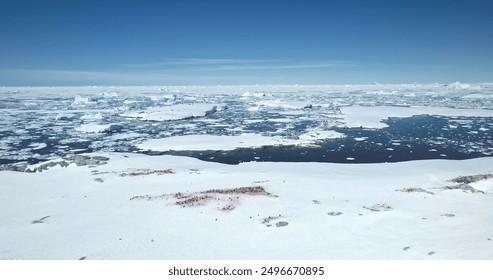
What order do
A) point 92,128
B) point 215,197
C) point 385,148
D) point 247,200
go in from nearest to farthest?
1. point 247,200
2. point 215,197
3. point 385,148
4. point 92,128

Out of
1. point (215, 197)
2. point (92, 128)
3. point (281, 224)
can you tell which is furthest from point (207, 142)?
point (281, 224)

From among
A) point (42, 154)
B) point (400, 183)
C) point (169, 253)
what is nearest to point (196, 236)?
point (169, 253)

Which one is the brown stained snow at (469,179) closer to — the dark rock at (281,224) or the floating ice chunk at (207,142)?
the dark rock at (281,224)

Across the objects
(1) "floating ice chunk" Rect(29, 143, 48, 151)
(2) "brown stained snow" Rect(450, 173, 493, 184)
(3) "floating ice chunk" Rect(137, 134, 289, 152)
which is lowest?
(1) "floating ice chunk" Rect(29, 143, 48, 151)

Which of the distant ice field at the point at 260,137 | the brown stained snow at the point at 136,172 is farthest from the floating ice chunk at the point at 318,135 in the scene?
the brown stained snow at the point at 136,172

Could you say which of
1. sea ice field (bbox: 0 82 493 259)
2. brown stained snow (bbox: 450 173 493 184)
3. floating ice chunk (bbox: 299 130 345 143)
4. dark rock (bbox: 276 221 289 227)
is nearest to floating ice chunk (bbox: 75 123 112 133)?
sea ice field (bbox: 0 82 493 259)

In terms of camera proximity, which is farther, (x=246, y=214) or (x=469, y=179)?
(x=469, y=179)

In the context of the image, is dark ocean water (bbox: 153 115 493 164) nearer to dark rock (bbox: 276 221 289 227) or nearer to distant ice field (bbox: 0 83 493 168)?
distant ice field (bbox: 0 83 493 168)

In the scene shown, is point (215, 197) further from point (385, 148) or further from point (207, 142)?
point (385, 148)

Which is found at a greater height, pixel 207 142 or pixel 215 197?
pixel 215 197
